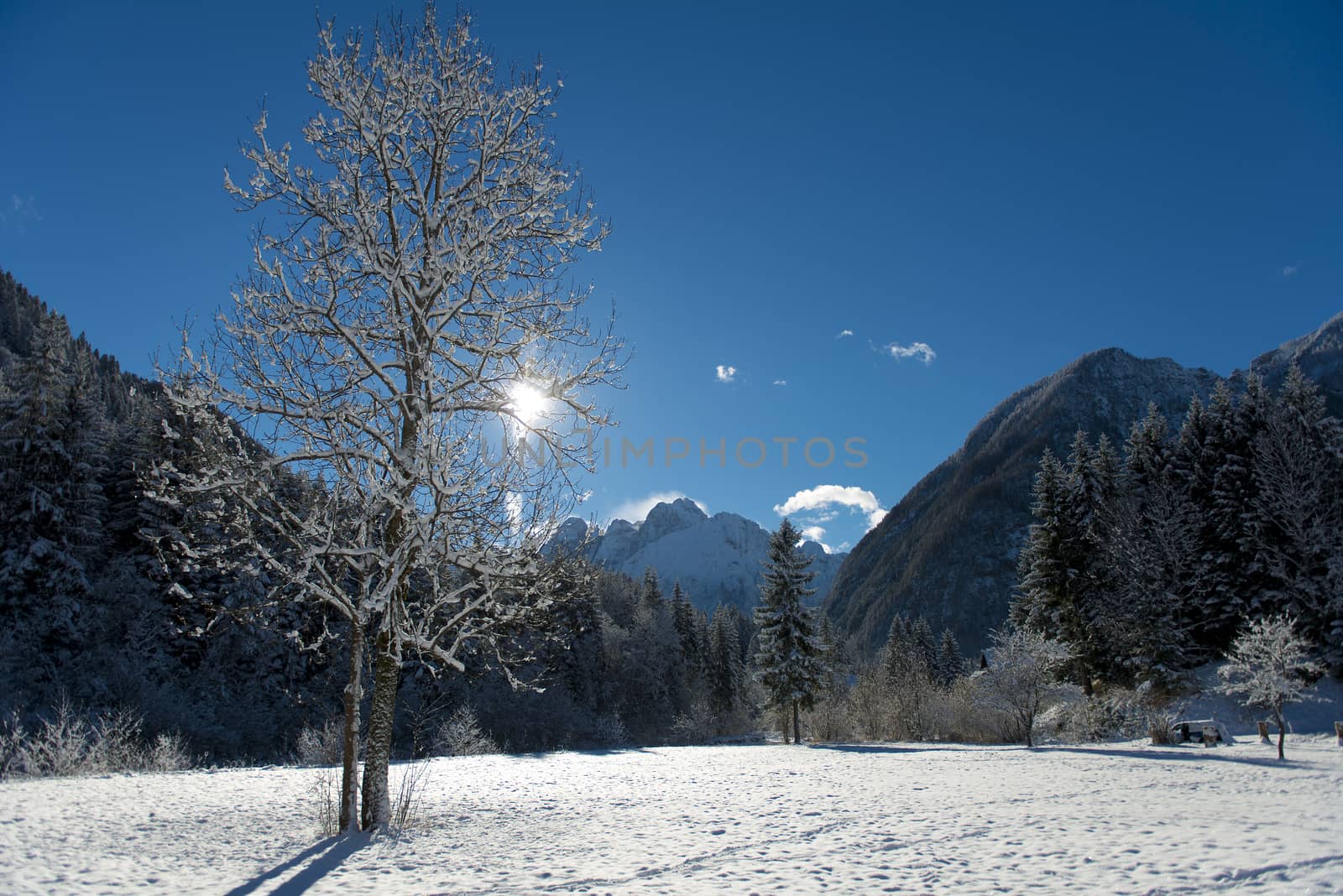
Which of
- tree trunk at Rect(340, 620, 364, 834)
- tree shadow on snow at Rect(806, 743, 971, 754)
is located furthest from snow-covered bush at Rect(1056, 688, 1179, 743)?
tree trunk at Rect(340, 620, 364, 834)

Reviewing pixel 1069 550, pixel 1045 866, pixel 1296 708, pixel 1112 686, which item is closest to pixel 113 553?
pixel 1045 866

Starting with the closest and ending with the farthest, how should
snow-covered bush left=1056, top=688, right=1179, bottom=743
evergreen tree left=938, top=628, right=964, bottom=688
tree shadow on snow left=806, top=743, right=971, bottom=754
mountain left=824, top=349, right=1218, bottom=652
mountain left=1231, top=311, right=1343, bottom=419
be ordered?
tree shadow on snow left=806, top=743, right=971, bottom=754
snow-covered bush left=1056, top=688, right=1179, bottom=743
evergreen tree left=938, top=628, right=964, bottom=688
mountain left=824, top=349, right=1218, bottom=652
mountain left=1231, top=311, right=1343, bottom=419

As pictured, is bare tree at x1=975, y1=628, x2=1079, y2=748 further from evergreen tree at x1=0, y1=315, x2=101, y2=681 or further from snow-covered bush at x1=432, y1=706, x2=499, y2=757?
evergreen tree at x1=0, y1=315, x2=101, y2=681

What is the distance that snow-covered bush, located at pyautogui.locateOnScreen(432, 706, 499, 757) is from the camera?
27.4 m

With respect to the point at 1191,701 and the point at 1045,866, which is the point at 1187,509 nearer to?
the point at 1191,701

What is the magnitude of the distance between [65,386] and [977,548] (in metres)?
138

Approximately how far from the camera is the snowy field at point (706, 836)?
6.25 meters

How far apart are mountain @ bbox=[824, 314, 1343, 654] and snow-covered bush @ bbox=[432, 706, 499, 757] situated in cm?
9523

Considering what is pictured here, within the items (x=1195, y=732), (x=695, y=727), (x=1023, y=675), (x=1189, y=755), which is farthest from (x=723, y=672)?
(x=1189, y=755)

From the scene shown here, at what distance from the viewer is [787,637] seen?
3606 cm

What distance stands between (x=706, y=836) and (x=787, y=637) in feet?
94.0

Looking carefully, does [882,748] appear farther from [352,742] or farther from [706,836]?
[352,742]

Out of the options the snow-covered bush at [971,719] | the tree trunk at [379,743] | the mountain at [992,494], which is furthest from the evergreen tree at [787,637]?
the mountain at [992,494]

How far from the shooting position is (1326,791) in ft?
38.8
